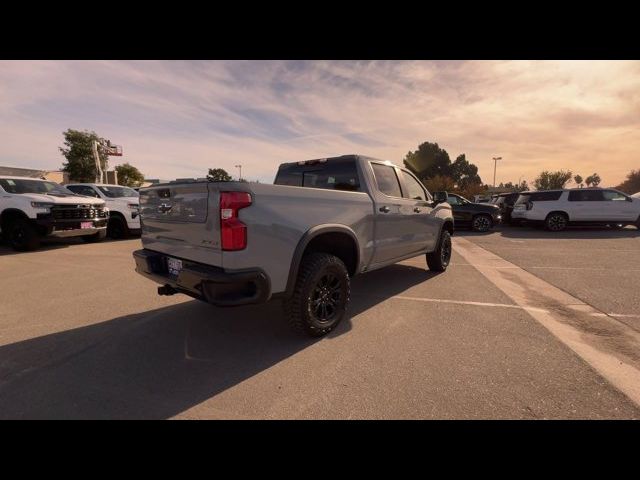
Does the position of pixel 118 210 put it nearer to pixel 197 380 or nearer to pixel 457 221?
pixel 197 380

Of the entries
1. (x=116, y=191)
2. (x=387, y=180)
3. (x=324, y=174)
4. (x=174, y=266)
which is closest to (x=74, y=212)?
(x=116, y=191)

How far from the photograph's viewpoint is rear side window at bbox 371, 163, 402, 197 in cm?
414

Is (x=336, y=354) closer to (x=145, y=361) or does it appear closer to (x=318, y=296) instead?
(x=318, y=296)

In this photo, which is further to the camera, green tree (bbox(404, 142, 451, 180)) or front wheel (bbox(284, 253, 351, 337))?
green tree (bbox(404, 142, 451, 180))

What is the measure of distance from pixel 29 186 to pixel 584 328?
11.9 metres

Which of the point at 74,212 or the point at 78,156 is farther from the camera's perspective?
the point at 78,156

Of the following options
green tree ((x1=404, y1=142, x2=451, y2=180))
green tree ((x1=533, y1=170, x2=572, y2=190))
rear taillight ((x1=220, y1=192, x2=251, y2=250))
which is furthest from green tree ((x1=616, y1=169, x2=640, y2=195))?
rear taillight ((x1=220, y1=192, x2=251, y2=250))

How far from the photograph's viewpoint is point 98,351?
2.89 m

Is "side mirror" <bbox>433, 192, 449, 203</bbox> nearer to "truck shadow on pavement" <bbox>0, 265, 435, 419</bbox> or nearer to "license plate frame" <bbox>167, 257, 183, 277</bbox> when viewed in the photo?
"truck shadow on pavement" <bbox>0, 265, 435, 419</bbox>

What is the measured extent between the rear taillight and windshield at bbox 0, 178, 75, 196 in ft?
28.0

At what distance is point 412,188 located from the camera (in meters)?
4.99

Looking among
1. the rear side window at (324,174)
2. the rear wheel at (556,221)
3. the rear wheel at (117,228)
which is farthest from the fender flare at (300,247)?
the rear wheel at (556,221)

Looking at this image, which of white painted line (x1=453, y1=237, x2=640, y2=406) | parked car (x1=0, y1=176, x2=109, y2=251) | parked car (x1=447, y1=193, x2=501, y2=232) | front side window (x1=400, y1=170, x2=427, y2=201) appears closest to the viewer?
white painted line (x1=453, y1=237, x2=640, y2=406)
